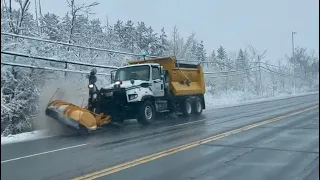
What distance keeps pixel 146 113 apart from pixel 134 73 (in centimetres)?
179

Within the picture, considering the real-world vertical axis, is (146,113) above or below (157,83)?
below

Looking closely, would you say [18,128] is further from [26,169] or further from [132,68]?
[132,68]

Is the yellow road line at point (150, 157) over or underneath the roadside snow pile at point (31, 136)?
underneath

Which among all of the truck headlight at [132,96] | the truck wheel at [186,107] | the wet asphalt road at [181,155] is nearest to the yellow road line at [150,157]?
the wet asphalt road at [181,155]

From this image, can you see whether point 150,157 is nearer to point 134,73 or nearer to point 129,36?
point 134,73

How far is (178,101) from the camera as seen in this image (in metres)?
19.1

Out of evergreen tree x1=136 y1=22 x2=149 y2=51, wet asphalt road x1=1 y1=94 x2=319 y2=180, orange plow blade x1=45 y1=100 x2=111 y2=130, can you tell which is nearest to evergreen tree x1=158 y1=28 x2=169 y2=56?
evergreen tree x1=136 y1=22 x2=149 y2=51

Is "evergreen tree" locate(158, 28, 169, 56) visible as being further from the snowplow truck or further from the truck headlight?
the truck headlight

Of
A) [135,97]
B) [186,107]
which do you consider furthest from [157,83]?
[186,107]

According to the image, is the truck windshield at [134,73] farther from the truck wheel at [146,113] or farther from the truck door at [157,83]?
the truck wheel at [146,113]

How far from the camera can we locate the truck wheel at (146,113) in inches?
622

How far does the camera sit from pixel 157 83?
17.2m

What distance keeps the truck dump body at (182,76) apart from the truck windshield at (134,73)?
72.4 inches

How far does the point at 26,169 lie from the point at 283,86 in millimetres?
4826
